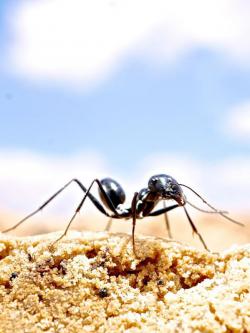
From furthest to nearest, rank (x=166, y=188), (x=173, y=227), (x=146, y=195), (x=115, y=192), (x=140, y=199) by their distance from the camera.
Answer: (x=173, y=227), (x=115, y=192), (x=140, y=199), (x=146, y=195), (x=166, y=188)

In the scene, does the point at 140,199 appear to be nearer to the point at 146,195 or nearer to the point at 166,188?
the point at 146,195

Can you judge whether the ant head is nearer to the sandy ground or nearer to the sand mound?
the sand mound

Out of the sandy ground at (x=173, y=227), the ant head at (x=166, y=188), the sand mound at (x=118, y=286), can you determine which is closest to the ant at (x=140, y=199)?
the ant head at (x=166, y=188)

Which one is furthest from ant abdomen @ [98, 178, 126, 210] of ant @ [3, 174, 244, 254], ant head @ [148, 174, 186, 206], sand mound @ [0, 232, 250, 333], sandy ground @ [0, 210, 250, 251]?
sandy ground @ [0, 210, 250, 251]

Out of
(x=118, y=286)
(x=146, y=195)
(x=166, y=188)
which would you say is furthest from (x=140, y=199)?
(x=118, y=286)

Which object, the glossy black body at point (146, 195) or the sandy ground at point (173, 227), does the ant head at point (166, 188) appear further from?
the sandy ground at point (173, 227)

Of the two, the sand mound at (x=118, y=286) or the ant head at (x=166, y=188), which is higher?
the ant head at (x=166, y=188)
